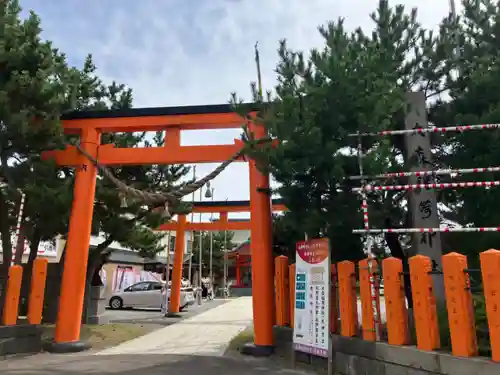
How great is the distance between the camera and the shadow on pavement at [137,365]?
238 inches

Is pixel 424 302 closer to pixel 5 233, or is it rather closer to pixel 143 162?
pixel 143 162

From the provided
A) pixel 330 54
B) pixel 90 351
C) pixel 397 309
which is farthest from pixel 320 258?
pixel 90 351

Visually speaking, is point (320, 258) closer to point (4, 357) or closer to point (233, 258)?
point (4, 357)

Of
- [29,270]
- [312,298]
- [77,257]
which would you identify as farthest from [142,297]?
[312,298]

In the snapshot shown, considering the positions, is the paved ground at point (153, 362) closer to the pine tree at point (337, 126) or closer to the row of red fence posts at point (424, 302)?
the row of red fence posts at point (424, 302)

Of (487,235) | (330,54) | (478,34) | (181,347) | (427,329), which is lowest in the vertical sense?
(181,347)

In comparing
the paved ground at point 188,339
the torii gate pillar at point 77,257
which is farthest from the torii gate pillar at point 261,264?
the torii gate pillar at point 77,257

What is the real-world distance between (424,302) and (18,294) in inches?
250

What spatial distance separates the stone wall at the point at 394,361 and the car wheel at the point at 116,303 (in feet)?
48.5

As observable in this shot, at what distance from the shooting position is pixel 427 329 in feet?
14.4

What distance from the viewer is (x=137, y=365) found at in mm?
6512

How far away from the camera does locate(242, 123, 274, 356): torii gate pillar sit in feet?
23.8

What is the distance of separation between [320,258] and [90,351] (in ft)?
15.6

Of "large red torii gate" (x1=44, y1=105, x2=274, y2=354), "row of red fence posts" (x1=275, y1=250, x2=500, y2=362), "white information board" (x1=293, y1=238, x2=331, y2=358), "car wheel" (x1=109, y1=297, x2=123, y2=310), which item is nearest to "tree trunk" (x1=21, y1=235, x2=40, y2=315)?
"large red torii gate" (x1=44, y1=105, x2=274, y2=354)
